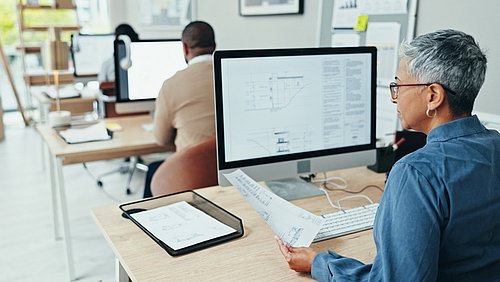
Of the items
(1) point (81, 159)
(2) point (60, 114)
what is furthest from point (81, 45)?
(1) point (81, 159)

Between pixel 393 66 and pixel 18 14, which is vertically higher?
pixel 18 14

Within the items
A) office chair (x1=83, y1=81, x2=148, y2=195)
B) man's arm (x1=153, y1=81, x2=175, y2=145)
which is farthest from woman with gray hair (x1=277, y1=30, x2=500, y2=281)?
office chair (x1=83, y1=81, x2=148, y2=195)

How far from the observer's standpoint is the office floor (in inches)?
103

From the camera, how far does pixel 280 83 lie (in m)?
1.54

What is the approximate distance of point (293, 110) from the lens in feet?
5.18

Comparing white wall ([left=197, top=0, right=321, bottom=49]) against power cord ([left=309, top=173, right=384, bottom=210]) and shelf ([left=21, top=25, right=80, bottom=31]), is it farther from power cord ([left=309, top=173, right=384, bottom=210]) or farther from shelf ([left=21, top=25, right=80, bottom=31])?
shelf ([left=21, top=25, right=80, bottom=31])

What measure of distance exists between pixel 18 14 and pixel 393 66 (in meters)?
5.03

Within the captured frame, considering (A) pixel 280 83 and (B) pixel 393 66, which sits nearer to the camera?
(A) pixel 280 83

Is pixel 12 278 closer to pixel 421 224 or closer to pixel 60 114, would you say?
pixel 60 114

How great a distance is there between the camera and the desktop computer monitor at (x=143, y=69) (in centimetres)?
275

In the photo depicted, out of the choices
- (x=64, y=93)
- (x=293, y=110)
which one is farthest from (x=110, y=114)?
(x=293, y=110)

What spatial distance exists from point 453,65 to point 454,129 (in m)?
0.13

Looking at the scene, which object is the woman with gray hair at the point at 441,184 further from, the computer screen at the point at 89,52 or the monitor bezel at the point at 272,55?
the computer screen at the point at 89,52

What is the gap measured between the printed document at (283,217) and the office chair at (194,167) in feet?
1.84
